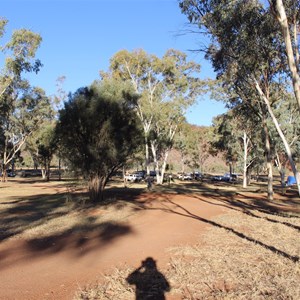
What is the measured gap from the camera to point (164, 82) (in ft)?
113

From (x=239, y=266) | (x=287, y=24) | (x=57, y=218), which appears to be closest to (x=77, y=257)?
(x=239, y=266)

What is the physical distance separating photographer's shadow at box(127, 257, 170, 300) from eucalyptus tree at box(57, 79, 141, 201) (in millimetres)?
12602

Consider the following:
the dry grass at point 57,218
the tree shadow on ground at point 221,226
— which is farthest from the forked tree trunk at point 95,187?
the tree shadow on ground at point 221,226

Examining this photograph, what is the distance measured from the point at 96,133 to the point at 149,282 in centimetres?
1427

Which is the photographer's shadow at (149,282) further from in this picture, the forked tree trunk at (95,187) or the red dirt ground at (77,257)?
the forked tree trunk at (95,187)

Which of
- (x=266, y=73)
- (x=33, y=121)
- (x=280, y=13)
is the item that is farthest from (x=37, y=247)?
(x=33, y=121)

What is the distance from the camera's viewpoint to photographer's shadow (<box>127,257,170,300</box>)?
5632mm

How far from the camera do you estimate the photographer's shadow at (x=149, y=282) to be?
563 cm

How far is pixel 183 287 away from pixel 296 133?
34414 mm

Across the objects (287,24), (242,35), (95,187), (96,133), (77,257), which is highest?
(242,35)

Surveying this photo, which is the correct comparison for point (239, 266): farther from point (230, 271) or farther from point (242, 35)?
point (242, 35)

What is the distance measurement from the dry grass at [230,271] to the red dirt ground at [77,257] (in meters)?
0.39

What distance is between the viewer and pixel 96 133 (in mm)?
19828

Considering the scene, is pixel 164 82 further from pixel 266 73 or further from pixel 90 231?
pixel 90 231
